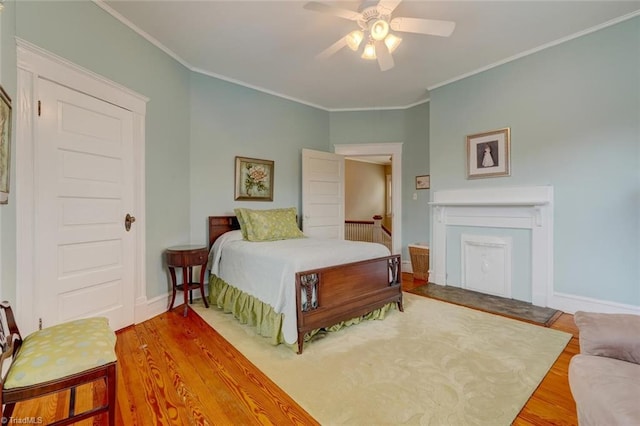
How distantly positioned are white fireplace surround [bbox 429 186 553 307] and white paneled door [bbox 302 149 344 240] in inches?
61.7

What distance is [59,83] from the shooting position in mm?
2102

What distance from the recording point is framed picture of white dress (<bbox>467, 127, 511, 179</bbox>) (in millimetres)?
3330

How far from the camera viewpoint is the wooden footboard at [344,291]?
223 cm

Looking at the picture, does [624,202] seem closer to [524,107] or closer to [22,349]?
[524,107]

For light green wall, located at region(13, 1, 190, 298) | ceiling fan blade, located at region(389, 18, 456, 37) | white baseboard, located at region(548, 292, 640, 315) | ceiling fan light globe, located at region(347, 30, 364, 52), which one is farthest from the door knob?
white baseboard, located at region(548, 292, 640, 315)

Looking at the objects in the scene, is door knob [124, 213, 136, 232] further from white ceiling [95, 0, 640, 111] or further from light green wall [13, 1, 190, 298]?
white ceiling [95, 0, 640, 111]

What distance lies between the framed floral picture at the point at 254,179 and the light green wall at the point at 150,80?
0.69 m

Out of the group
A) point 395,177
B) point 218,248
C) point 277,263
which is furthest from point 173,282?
point 395,177

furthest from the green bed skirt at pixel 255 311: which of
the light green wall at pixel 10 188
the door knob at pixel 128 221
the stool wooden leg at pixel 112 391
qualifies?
the light green wall at pixel 10 188

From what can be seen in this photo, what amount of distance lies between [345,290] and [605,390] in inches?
67.5

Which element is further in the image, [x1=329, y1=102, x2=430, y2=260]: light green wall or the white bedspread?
[x1=329, y1=102, x2=430, y2=260]: light green wall

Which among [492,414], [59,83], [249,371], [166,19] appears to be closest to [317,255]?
[249,371]

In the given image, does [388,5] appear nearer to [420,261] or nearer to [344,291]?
[344,291]

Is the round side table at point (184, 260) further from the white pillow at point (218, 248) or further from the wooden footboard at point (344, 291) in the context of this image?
the wooden footboard at point (344, 291)
